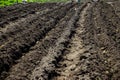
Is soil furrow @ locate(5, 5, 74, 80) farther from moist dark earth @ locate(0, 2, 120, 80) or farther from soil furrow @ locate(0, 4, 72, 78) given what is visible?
soil furrow @ locate(0, 4, 72, 78)

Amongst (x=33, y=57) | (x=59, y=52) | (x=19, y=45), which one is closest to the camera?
(x=33, y=57)

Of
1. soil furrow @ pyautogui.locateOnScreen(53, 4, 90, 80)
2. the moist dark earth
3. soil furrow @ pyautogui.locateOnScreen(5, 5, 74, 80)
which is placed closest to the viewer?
soil furrow @ pyautogui.locateOnScreen(5, 5, 74, 80)

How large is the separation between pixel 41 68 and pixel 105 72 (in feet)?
4.86

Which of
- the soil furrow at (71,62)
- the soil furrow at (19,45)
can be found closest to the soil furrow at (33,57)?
the soil furrow at (19,45)

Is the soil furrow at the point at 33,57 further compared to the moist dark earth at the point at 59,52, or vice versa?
the moist dark earth at the point at 59,52

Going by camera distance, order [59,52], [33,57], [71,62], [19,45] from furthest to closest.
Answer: [19,45], [59,52], [71,62], [33,57]

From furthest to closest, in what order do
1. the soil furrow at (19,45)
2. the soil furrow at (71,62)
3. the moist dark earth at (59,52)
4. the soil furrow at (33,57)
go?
the soil furrow at (19,45) → the soil furrow at (71,62) → the moist dark earth at (59,52) → the soil furrow at (33,57)

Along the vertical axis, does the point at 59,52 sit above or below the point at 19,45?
below

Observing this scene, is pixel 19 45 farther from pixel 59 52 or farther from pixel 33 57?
pixel 59 52

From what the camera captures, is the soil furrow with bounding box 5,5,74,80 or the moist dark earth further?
the moist dark earth

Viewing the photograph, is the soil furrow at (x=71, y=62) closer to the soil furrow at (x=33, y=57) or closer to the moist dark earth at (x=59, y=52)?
the moist dark earth at (x=59, y=52)

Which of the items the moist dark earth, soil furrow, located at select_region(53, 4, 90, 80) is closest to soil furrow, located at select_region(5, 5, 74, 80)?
the moist dark earth

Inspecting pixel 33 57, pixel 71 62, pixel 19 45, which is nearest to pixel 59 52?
pixel 71 62

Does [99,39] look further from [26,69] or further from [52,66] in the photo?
[26,69]
